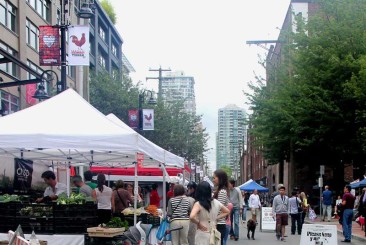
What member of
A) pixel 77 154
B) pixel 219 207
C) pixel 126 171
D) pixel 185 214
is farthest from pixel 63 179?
pixel 219 207

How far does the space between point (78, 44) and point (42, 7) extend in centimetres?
2429

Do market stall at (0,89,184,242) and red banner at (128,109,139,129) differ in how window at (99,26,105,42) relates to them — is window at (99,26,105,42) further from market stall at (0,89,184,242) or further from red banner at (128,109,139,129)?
market stall at (0,89,184,242)

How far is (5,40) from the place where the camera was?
35.2 metres

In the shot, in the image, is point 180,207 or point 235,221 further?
point 235,221

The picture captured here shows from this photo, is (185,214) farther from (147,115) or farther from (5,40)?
(5,40)

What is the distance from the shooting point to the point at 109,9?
245 feet

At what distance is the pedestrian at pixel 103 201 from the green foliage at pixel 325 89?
60.2 feet

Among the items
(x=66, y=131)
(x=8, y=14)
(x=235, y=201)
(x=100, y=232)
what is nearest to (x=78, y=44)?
(x=235, y=201)

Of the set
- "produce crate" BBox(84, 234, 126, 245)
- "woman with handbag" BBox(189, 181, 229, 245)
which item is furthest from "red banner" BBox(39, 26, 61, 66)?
"woman with handbag" BBox(189, 181, 229, 245)

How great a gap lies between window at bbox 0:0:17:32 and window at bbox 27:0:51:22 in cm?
310

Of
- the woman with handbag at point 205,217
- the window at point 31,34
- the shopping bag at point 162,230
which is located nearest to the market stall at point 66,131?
the shopping bag at point 162,230

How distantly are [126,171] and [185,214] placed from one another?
1477 cm

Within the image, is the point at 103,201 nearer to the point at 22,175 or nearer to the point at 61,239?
Answer: the point at 61,239

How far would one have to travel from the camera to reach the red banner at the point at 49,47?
69.9 ft
